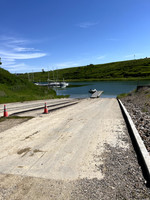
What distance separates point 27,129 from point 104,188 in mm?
5523

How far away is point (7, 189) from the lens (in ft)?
11.8

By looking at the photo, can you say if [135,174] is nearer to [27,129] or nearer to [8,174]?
[8,174]

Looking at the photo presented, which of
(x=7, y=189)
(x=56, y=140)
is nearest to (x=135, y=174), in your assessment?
(x=7, y=189)

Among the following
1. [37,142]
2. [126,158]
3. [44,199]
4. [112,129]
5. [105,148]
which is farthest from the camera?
[112,129]

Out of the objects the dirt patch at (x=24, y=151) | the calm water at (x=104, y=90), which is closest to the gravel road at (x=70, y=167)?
the dirt patch at (x=24, y=151)

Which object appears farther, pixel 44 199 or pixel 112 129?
pixel 112 129

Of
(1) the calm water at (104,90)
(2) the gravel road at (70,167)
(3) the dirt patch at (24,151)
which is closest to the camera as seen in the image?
(2) the gravel road at (70,167)

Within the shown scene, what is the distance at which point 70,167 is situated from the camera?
4512mm

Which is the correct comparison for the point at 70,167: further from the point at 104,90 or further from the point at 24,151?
the point at 104,90

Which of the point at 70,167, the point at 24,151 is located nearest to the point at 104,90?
the point at 24,151

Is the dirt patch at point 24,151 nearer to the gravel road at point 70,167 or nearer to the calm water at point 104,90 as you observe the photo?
the gravel road at point 70,167

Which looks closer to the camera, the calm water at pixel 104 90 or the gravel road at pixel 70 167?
the gravel road at pixel 70 167

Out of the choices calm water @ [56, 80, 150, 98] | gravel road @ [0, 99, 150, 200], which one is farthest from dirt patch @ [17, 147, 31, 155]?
calm water @ [56, 80, 150, 98]

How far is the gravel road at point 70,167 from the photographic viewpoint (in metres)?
3.49
